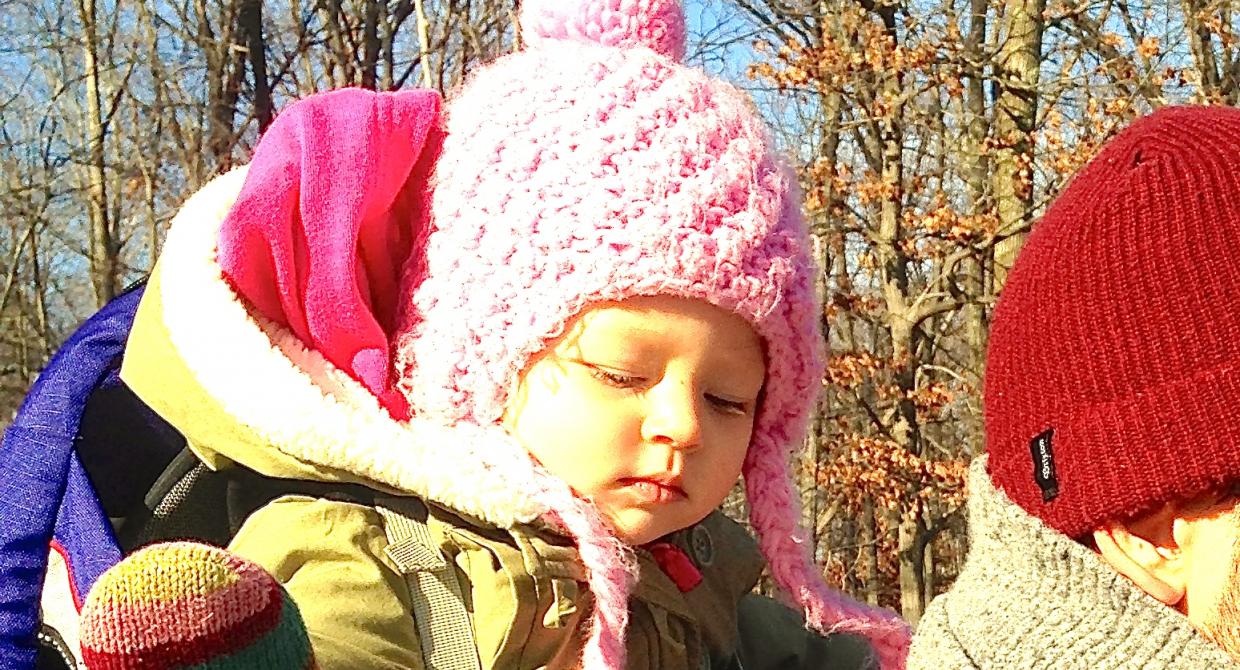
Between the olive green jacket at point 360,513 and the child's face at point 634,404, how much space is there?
8cm

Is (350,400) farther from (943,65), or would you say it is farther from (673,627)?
(943,65)

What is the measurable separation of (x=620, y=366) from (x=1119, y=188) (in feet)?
1.97

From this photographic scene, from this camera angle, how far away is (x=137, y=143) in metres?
12.3

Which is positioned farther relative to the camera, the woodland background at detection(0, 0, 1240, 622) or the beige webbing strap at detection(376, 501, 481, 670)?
the woodland background at detection(0, 0, 1240, 622)

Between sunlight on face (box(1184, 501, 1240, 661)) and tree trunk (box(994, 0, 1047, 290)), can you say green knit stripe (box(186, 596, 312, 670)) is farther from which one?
tree trunk (box(994, 0, 1047, 290))

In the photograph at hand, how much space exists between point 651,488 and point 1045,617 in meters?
0.49

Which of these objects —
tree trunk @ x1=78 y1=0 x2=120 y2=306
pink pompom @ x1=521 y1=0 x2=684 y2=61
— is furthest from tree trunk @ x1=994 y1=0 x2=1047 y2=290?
tree trunk @ x1=78 y1=0 x2=120 y2=306

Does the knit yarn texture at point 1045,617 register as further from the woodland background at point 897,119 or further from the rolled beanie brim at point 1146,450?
the woodland background at point 897,119

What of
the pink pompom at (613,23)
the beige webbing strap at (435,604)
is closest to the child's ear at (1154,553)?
the beige webbing strap at (435,604)

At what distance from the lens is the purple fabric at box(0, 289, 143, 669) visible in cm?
154

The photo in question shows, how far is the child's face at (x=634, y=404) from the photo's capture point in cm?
155

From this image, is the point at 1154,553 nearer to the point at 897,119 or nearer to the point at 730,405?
the point at 730,405

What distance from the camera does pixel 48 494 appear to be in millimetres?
1619

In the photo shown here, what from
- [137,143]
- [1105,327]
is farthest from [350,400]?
[137,143]
